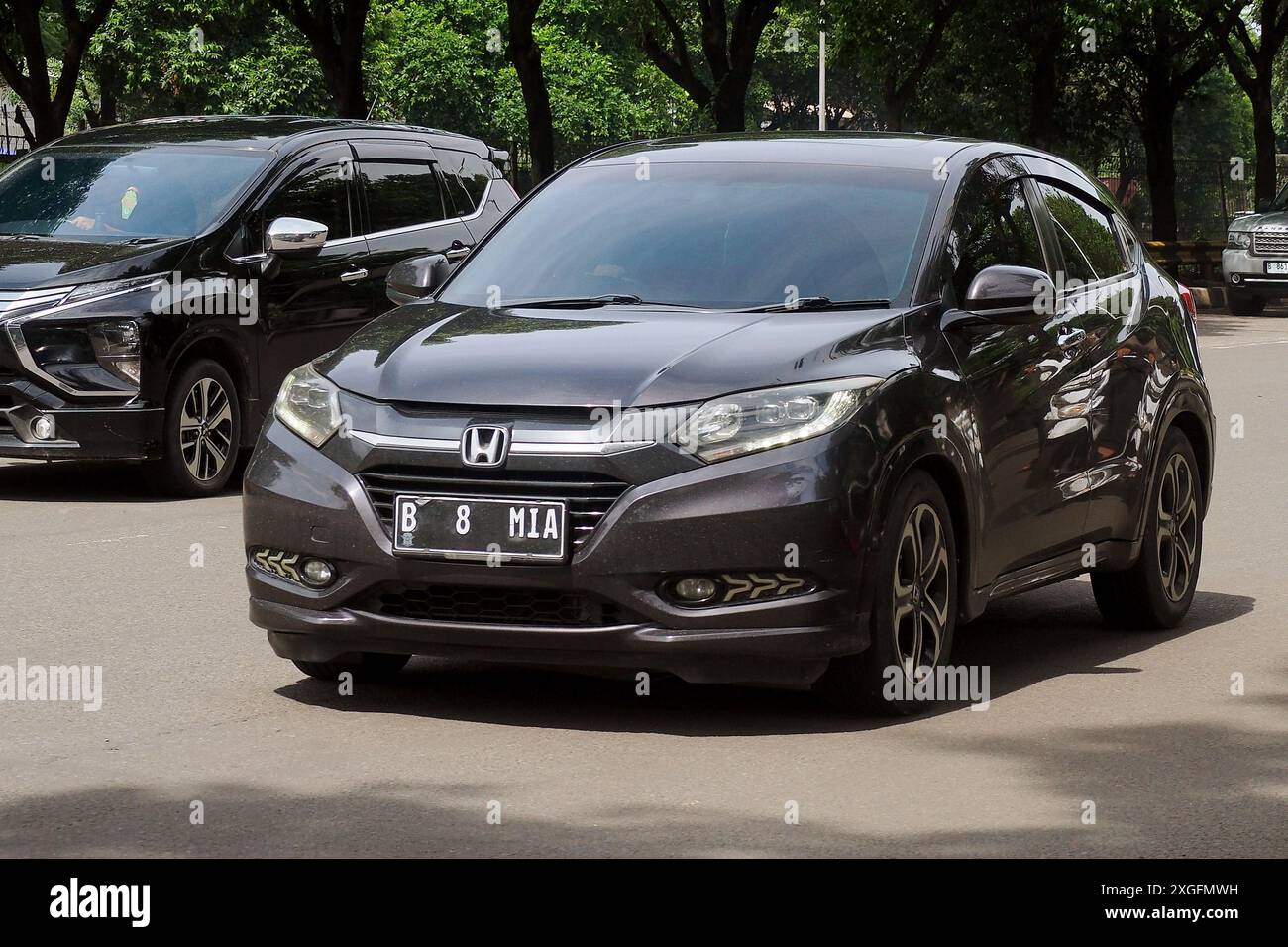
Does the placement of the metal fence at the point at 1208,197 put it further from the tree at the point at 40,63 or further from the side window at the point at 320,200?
the side window at the point at 320,200

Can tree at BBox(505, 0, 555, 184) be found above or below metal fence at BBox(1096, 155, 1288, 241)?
above

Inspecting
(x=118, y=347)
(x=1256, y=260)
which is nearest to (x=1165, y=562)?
(x=118, y=347)

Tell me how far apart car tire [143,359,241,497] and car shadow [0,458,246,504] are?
108mm

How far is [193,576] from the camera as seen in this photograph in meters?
9.39

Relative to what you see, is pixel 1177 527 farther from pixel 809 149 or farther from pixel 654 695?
pixel 654 695

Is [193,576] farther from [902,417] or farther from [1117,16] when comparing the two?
[1117,16]

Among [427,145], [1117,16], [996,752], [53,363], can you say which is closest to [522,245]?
[996,752]

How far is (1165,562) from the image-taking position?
8500mm

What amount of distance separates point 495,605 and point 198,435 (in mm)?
6323

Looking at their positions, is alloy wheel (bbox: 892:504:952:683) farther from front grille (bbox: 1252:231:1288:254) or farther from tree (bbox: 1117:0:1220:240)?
tree (bbox: 1117:0:1220:240)

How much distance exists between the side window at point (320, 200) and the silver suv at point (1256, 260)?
2261cm

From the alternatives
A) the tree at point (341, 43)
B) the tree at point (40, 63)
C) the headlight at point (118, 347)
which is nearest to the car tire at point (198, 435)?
the headlight at point (118, 347)

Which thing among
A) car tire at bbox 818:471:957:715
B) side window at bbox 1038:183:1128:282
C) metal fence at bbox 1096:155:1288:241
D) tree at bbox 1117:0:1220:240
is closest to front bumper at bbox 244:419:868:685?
car tire at bbox 818:471:957:715

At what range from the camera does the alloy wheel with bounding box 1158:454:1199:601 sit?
8484 mm
